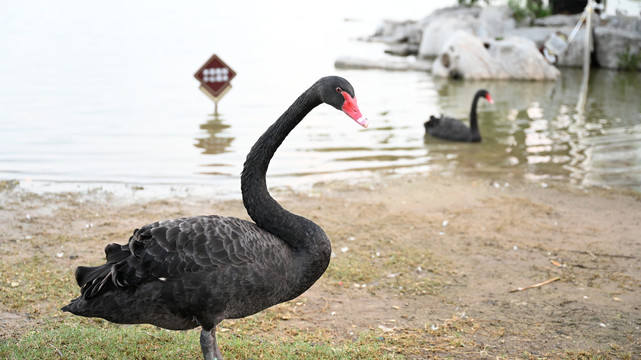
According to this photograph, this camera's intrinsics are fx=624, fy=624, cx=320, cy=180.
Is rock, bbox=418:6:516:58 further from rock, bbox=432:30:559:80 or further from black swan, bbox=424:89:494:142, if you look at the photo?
black swan, bbox=424:89:494:142

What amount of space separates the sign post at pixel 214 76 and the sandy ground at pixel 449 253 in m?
4.65

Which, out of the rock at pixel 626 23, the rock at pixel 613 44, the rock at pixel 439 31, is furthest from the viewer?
the rock at pixel 439 31

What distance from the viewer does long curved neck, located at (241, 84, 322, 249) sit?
3281mm

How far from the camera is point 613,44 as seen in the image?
23266 millimetres

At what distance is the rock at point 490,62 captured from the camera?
2031cm

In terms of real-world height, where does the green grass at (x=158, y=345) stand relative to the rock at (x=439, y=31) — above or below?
below


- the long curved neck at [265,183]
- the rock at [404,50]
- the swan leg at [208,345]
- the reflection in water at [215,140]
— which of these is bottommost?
the reflection in water at [215,140]

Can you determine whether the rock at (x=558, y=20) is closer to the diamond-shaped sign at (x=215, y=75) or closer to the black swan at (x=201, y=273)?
the diamond-shaped sign at (x=215, y=75)

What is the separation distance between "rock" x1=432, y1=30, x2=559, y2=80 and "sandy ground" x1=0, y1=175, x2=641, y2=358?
516 inches

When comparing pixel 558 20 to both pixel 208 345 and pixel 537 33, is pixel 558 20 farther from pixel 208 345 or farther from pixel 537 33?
pixel 208 345

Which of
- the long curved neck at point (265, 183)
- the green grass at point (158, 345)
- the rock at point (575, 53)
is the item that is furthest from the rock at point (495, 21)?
the long curved neck at point (265, 183)

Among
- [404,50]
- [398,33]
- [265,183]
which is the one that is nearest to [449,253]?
[265,183]

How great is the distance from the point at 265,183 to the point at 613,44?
23411 millimetres

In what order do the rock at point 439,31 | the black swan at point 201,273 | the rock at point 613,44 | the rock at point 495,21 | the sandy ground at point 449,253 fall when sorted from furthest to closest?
the rock at point 495,21 → the rock at point 439,31 → the rock at point 613,44 → the sandy ground at point 449,253 → the black swan at point 201,273
